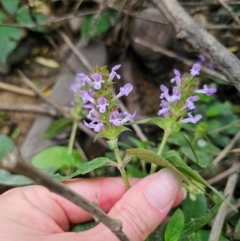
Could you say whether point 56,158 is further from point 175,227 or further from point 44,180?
point 44,180

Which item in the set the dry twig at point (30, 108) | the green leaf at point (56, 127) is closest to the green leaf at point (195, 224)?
the green leaf at point (56, 127)

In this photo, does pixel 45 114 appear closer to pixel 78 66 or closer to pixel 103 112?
pixel 78 66

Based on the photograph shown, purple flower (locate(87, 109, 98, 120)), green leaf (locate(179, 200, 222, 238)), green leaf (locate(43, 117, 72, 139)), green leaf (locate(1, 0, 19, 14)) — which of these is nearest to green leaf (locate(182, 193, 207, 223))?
green leaf (locate(179, 200, 222, 238))

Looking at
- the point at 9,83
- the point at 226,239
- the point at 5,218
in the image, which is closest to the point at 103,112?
the point at 5,218

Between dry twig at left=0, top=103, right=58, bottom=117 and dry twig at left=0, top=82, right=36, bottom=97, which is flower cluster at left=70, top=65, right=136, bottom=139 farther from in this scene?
dry twig at left=0, top=82, right=36, bottom=97

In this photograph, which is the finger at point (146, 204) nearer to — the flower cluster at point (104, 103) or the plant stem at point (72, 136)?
the flower cluster at point (104, 103)

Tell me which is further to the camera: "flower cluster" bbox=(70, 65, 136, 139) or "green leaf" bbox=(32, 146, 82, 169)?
"green leaf" bbox=(32, 146, 82, 169)
